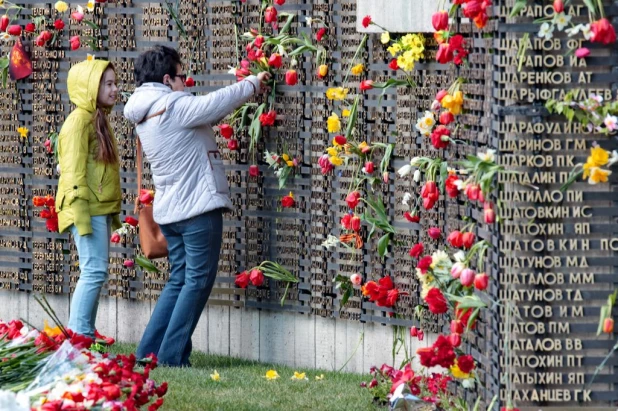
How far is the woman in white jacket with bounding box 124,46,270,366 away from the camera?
672 centimetres

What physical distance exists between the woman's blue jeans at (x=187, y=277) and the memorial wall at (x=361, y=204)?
0.47 meters

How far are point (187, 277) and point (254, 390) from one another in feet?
2.64

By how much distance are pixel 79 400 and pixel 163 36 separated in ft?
12.2

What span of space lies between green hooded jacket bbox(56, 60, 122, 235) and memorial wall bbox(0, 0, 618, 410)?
61 centimetres

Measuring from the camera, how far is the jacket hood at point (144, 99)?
6.75m

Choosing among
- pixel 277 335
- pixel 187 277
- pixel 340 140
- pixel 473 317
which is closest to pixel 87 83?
pixel 187 277

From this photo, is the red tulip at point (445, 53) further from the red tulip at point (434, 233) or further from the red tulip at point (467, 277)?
the red tulip at point (434, 233)

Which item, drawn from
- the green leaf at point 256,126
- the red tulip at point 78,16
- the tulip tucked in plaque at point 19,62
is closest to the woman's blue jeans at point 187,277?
the green leaf at point 256,126

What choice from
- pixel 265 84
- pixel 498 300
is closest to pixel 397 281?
pixel 265 84

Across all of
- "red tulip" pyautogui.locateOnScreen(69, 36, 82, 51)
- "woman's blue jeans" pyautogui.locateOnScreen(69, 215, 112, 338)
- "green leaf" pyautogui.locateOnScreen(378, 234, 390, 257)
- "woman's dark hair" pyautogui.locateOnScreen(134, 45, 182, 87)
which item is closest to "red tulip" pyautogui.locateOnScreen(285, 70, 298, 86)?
"woman's dark hair" pyautogui.locateOnScreen(134, 45, 182, 87)

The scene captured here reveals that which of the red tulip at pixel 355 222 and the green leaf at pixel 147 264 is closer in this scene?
the red tulip at pixel 355 222

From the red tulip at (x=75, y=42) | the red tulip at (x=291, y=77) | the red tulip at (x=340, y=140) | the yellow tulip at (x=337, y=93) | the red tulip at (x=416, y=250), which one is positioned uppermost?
the red tulip at (x=75, y=42)

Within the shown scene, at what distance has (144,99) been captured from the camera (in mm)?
6766

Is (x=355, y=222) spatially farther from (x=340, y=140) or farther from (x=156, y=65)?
(x=156, y=65)
